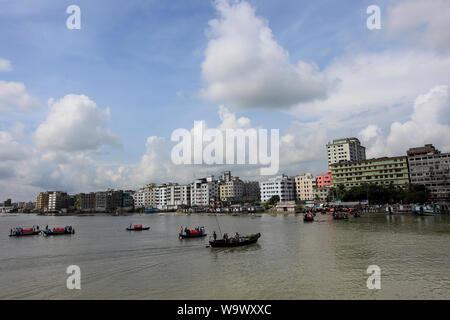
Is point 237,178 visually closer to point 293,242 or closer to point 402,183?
point 402,183

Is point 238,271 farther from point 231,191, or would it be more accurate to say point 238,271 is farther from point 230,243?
point 231,191

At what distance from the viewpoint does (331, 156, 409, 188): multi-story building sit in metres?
110

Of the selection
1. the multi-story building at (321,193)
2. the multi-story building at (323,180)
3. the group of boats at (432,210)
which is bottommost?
the group of boats at (432,210)

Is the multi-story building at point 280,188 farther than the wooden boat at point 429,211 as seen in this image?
Yes

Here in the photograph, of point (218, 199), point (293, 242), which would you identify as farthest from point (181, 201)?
point (293, 242)

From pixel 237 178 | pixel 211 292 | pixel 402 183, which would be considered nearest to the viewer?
pixel 211 292

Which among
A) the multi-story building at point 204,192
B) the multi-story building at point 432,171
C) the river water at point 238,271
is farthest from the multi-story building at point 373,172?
the river water at point 238,271

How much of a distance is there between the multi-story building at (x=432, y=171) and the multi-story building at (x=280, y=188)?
55750 mm

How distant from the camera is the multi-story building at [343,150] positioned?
150375 millimetres

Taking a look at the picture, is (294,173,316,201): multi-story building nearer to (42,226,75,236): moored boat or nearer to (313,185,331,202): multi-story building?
(313,185,331,202): multi-story building

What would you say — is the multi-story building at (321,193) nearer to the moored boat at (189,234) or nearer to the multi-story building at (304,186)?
the multi-story building at (304,186)

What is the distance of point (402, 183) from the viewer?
109000 mm
